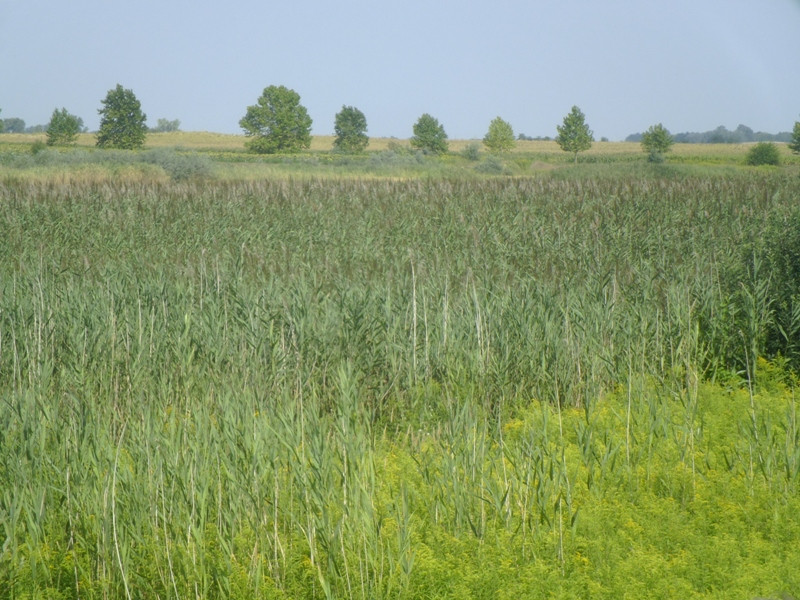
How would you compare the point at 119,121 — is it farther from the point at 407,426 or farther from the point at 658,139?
the point at 407,426

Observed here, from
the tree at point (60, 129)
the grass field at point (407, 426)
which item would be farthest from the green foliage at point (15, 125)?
the grass field at point (407, 426)

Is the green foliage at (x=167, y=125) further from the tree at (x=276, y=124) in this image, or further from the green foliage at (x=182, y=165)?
the green foliage at (x=182, y=165)

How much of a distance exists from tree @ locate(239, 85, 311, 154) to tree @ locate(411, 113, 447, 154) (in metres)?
12.2

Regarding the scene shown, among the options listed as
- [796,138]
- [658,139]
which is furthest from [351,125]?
[796,138]

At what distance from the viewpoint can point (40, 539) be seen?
3496mm

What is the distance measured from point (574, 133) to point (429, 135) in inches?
644

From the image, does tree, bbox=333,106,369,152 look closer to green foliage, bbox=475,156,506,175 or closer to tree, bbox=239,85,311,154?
tree, bbox=239,85,311,154

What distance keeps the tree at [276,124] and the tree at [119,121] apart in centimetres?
935

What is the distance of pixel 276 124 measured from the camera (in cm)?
7881

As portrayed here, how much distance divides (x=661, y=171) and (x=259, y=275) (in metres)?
30.5

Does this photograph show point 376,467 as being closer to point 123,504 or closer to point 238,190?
point 123,504

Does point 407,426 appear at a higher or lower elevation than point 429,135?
lower

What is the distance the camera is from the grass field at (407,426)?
10.7 ft

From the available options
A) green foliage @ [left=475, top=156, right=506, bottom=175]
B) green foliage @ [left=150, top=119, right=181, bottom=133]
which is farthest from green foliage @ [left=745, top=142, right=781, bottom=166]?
green foliage @ [left=150, top=119, right=181, bottom=133]
